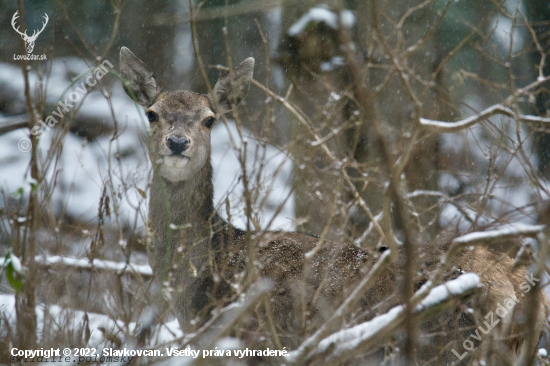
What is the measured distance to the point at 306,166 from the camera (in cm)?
385

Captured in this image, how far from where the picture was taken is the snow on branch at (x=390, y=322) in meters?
2.99

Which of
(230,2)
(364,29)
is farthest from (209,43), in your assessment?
(364,29)

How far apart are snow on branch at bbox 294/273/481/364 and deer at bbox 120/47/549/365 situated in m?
0.98

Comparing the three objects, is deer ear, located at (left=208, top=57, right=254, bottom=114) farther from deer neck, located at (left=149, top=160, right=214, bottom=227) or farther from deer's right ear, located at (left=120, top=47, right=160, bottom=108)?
deer neck, located at (left=149, top=160, right=214, bottom=227)

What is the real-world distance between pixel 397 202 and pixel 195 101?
11.8 ft

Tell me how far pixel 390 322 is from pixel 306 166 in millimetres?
1302

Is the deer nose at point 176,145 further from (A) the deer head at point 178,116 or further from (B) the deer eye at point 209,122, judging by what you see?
(B) the deer eye at point 209,122

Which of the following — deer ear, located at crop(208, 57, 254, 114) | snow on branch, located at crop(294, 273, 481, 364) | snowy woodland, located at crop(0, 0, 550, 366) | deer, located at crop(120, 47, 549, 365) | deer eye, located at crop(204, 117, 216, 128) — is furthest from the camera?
deer ear, located at crop(208, 57, 254, 114)

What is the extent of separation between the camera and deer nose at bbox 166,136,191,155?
497 cm

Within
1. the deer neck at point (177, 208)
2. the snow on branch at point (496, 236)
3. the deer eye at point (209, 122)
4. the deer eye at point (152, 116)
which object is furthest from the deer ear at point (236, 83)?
the snow on branch at point (496, 236)

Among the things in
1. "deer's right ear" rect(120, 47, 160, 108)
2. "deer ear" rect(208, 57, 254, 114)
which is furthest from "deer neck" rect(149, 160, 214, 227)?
"deer's right ear" rect(120, 47, 160, 108)

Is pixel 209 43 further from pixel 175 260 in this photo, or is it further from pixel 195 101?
pixel 175 260

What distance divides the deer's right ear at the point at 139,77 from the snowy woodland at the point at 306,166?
349 millimetres

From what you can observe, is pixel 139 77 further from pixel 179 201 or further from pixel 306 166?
pixel 306 166
